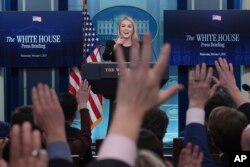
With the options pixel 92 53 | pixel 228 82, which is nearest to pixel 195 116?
pixel 228 82

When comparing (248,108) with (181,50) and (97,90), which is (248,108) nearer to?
(97,90)

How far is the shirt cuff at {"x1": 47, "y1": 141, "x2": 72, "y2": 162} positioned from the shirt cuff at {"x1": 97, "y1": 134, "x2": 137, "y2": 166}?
383mm

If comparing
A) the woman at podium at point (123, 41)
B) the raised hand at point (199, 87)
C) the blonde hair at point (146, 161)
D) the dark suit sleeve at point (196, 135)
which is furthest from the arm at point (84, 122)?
the woman at podium at point (123, 41)

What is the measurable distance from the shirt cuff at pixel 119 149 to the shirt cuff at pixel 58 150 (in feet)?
1.26

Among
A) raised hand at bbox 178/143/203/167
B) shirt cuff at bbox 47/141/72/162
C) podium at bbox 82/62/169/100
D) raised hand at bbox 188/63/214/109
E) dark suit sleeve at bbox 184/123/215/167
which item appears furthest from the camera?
podium at bbox 82/62/169/100

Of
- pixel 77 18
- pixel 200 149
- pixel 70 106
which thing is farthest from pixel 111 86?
pixel 77 18

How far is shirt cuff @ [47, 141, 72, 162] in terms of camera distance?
1.51 meters

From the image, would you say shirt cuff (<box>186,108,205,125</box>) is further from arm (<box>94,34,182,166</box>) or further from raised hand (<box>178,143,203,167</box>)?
arm (<box>94,34,182,166</box>)

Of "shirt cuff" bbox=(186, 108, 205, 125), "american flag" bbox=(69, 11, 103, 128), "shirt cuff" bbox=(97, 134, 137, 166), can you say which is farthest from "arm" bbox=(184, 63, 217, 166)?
"american flag" bbox=(69, 11, 103, 128)

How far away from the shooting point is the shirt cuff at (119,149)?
3.69 feet

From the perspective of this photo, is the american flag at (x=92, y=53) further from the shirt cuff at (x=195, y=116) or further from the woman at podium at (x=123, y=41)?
the shirt cuff at (x=195, y=116)

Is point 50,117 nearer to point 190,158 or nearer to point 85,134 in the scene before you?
point 190,158

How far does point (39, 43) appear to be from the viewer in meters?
8.05

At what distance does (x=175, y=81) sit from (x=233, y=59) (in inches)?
37.3
